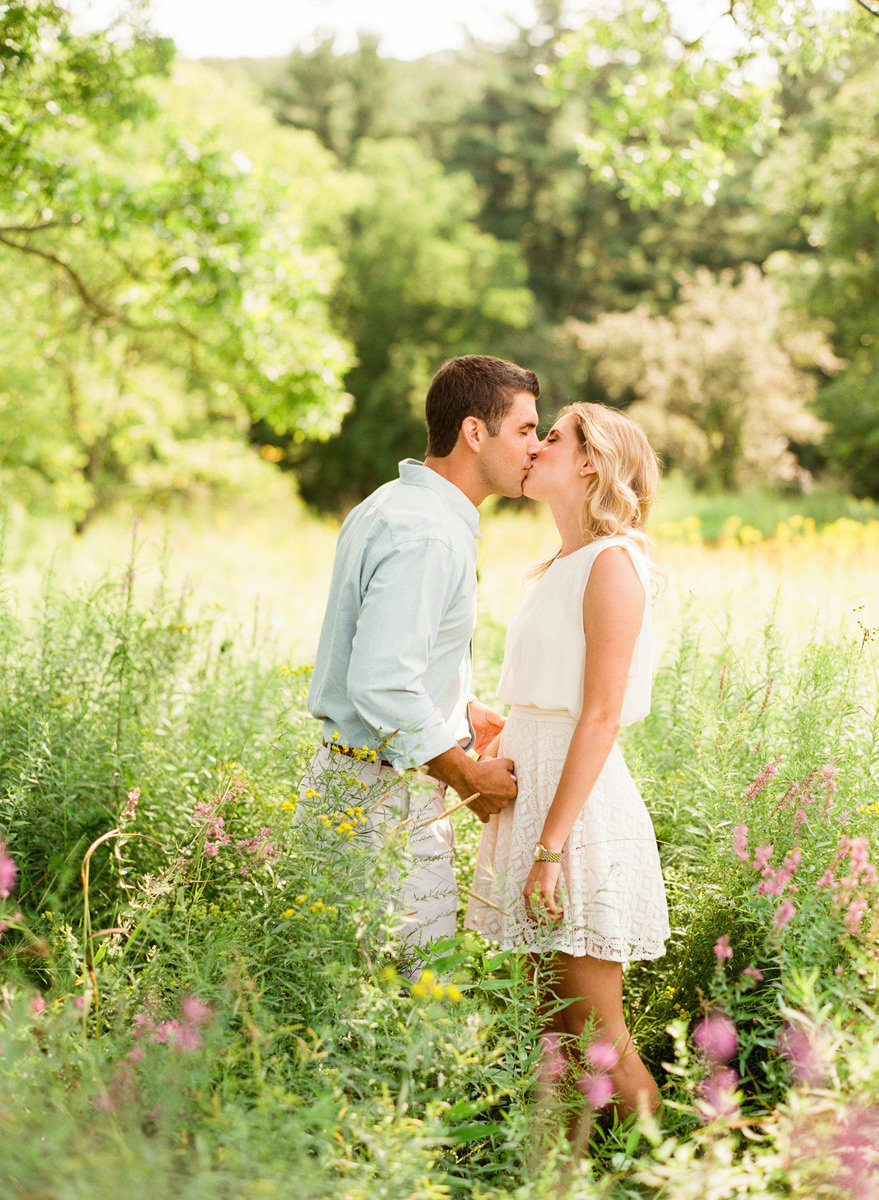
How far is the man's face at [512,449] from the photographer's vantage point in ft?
9.59

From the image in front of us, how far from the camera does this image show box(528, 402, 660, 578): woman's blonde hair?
2826mm

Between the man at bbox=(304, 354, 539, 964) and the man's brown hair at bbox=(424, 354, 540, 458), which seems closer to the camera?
the man at bbox=(304, 354, 539, 964)

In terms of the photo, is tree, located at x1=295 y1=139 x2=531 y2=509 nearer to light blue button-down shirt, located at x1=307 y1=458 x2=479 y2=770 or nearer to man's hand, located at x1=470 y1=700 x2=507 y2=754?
man's hand, located at x1=470 y1=700 x2=507 y2=754

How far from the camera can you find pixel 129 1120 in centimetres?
164

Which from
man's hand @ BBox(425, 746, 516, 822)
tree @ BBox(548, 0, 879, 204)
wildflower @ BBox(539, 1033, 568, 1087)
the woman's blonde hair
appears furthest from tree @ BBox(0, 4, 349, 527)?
wildflower @ BBox(539, 1033, 568, 1087)

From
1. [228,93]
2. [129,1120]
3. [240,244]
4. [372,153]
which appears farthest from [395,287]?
[129,1120]

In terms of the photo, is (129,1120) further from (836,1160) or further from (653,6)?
(653,6)

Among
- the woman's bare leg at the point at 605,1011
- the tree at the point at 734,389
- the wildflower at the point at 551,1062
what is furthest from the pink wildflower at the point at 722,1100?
the tree at the point at 734,389

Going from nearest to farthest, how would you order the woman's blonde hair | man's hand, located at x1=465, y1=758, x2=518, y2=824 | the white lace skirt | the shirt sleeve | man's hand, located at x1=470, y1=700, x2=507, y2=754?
the shirt sleeve, the white lace skirt, man's hand, located at x1=465, y1=758, x2=518, y2=824, the woman's blonde hair, man's hand, located at x1=470, y1=700, x2=507, y2=754

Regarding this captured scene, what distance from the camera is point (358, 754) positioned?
2.45 meters

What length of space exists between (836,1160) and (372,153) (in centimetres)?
2847

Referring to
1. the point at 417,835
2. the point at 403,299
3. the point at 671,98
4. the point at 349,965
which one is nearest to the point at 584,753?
the point at 417,835

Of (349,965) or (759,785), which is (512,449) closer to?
(759,785)

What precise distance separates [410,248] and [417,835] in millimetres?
25906
